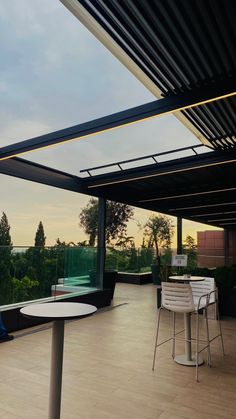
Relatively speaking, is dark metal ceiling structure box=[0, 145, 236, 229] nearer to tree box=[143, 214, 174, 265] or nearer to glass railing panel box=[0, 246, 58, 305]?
glass railing panel box=[0, 246, 58, 305]

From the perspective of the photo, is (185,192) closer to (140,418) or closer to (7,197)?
(140,418)

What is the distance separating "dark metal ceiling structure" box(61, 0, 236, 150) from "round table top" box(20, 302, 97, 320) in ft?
6.82

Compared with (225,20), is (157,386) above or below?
below

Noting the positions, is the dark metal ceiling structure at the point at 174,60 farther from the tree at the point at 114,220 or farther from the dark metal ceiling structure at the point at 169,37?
the tree at the point at 114,220

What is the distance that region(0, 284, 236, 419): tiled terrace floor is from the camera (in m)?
2.57

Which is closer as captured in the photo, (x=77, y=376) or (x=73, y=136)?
(x=77, y=376)

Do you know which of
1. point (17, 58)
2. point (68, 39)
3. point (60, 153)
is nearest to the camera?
point (68, 39)

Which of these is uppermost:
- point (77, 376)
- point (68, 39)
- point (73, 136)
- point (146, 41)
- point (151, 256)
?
point (68, 39)

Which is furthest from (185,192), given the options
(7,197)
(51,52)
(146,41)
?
(7,197)

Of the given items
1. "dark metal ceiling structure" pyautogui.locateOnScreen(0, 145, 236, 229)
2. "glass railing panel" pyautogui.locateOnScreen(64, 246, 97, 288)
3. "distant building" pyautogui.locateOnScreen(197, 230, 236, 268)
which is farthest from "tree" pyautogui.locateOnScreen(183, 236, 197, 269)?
"glass railing panel" pyautogui.locateOnScreen(64, 246, 97, 288)

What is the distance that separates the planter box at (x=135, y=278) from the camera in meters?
12.0

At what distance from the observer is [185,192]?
26.2 ft

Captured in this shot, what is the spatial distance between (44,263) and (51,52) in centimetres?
363

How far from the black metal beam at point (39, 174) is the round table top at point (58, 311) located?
123 inches
